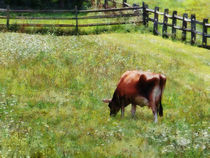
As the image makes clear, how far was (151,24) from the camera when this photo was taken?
2428cm

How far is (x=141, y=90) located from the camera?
25.6 feet

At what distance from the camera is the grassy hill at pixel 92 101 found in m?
6.00

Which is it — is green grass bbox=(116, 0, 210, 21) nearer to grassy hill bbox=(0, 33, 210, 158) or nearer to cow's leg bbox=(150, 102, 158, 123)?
grassy hill bbox=(0, 33, 210, 158)

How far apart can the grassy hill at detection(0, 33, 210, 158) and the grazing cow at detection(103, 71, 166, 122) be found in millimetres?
360

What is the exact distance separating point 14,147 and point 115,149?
5.07 feet

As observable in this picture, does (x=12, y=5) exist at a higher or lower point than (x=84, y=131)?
higher

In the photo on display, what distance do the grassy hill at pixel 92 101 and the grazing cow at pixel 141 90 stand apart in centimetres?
36

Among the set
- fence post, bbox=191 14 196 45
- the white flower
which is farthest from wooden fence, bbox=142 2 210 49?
the white flower

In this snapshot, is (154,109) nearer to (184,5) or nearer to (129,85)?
(129,85)

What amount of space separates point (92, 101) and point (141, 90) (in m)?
2.00

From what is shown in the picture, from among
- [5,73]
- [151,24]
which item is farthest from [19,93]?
[151,24]

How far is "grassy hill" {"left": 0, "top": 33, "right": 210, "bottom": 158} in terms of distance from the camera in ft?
19.7

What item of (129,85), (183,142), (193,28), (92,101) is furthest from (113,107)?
(193,28)

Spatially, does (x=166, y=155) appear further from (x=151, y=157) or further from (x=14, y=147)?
(x=14, y=147)
